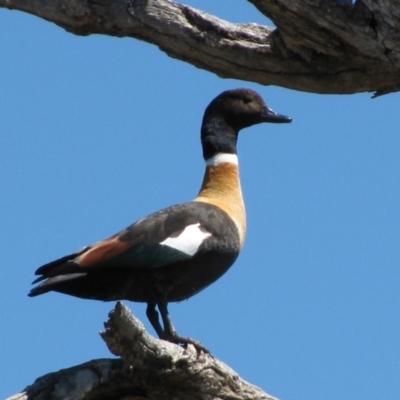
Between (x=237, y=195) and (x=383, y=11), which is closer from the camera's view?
(x=383, y=11)

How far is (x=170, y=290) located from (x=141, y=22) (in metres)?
1.43

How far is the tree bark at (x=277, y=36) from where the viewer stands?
203 inches

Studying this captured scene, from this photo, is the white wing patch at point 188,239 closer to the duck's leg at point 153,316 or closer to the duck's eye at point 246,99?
the duck's leg at point 153,316

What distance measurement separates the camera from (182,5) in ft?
18.0

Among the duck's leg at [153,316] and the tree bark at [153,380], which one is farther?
the duck's leg at [153,316]

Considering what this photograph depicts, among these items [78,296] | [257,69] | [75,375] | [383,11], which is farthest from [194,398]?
[383,11]

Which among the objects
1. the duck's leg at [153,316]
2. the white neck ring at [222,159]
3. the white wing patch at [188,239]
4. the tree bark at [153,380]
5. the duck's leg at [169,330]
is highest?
the white neck ring at [222,159]

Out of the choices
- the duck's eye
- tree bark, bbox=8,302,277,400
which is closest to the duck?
tree bark, bbox=8,302,277,400

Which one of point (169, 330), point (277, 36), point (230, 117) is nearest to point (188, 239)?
point (169, 330)

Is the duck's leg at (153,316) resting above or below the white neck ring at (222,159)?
below

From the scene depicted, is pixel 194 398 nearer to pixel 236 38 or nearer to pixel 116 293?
pixel 116 293

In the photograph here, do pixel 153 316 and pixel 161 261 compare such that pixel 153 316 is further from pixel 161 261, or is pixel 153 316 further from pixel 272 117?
pixel 272 117

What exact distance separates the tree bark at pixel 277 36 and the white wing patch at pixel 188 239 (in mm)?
873

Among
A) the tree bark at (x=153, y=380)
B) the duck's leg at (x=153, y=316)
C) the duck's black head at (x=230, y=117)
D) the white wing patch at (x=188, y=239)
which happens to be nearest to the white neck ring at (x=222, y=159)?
the duck's black head at (x=230, y=117)
